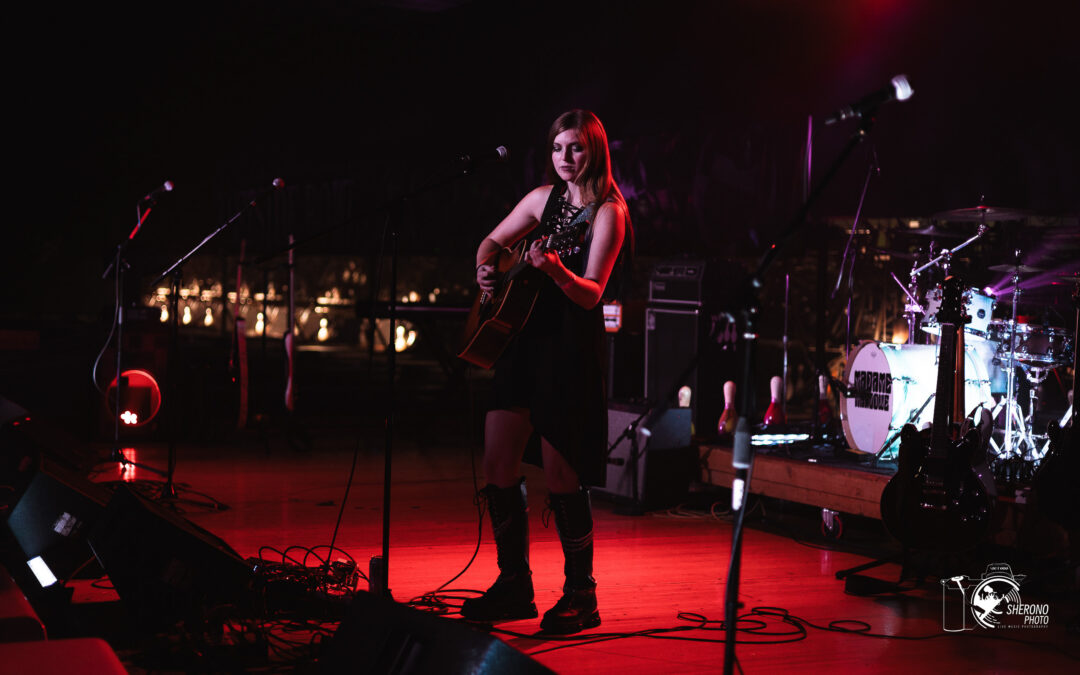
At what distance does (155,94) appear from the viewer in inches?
387

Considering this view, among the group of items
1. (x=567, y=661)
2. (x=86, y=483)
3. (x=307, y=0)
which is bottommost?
(x=567, y=661)

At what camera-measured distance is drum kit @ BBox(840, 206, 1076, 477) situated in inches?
209

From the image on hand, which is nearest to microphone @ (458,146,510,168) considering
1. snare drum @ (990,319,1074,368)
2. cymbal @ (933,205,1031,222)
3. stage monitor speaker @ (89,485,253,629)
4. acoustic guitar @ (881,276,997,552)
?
stage monitor speaker @ (89,485,253,629)

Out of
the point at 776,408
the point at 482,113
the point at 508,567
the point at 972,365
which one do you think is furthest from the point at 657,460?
the point at 482,113

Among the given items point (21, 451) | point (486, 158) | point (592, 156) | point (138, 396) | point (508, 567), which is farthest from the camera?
point (138, 396)

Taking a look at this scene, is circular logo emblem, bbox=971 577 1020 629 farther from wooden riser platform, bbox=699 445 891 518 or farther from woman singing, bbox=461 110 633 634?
woman singing, bbox=461 110 633 634

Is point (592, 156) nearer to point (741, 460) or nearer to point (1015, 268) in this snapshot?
point (741, 460)

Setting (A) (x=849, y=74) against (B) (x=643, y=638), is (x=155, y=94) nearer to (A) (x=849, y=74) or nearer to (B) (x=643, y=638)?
(A) (x=849, y=74)

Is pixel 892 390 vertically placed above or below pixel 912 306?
below

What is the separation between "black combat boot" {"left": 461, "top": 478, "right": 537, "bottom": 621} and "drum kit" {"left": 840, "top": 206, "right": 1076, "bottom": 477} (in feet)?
7.92

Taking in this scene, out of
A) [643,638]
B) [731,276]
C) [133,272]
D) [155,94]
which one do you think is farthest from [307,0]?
[643,638]

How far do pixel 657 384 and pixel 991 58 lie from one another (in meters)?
2.73

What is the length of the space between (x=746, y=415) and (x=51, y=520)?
2.28 meters

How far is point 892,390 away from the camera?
5.37m
